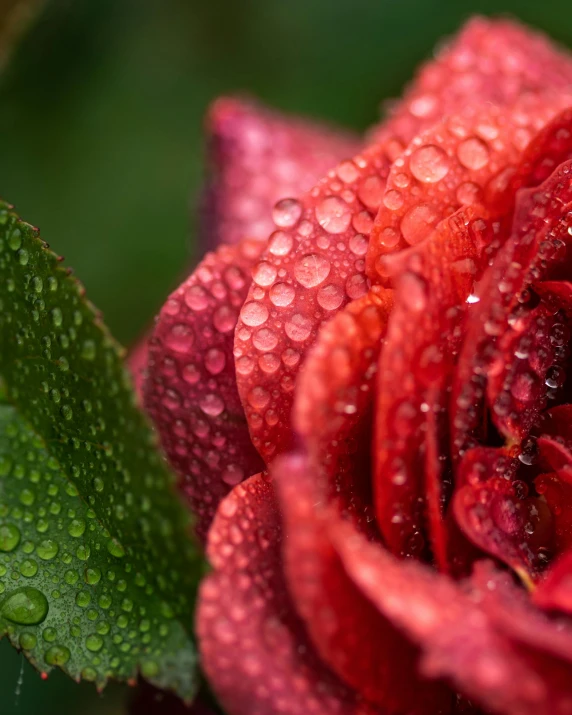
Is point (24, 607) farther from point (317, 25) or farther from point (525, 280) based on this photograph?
point (317, 25)

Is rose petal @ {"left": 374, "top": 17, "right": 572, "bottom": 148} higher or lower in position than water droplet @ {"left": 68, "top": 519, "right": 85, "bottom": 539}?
higher

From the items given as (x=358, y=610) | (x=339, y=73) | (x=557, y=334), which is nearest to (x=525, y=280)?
(x=557, y=334)

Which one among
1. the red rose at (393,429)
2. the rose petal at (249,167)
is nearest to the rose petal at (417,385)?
the red rose at (393,429)

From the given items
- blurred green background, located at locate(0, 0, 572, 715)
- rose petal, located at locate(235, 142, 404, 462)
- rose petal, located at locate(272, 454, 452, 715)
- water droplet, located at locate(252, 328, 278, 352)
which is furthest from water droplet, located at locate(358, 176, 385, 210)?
blurred green background, located at locate(0, 0, 572, 715)

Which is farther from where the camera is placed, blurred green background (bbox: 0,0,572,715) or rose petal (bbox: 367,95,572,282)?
blurred green background (bbox: 0,0,572,715)

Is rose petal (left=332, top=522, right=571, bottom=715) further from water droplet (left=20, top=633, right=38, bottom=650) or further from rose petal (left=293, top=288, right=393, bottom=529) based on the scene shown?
water droplet (left=20, top=633, right=38, bottom=650)

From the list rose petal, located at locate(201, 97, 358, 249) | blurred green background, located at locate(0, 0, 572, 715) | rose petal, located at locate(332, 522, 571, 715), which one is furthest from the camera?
blurred green background, located at locate(0, 0, 572, 715)

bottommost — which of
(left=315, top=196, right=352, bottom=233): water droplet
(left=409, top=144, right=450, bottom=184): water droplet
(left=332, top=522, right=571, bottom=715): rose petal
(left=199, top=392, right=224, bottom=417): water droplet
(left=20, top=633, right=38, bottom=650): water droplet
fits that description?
(left=20, top=633, right=38, bottom=650): water droplet

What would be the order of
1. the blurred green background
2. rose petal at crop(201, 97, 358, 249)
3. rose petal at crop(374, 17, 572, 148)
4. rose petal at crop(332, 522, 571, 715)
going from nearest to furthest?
1. rose petal at crop(332, 522, 571, 715)
2. rose petal at crop(374, 17, 572, 148)
3. rose petal at crop(201, 97, 358, 249)
4. the blurred green background
